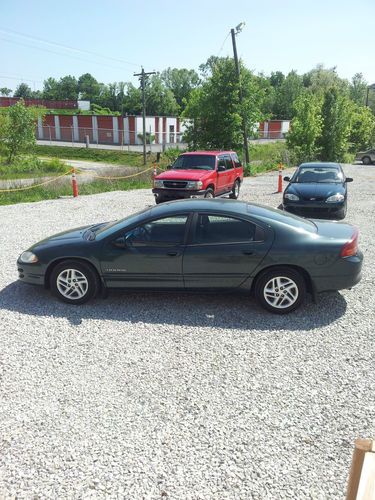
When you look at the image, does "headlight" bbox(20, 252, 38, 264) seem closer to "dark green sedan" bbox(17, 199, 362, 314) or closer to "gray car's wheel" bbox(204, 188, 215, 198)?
"dark green sedan" bbox(17, 199, 362, 314)

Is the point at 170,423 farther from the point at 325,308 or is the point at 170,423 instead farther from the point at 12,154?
the point at 12,154

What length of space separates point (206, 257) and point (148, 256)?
756mm

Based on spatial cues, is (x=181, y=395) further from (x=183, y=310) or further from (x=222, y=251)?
(x=222, y=251)

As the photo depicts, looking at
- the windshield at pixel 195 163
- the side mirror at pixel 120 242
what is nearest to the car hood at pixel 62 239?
the side mirror at pixel 120 242

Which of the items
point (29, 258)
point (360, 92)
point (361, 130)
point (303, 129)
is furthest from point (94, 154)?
point (360, 92)

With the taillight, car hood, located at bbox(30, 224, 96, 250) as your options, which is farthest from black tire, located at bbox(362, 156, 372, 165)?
car hood, located at bbox(30, 224, 96, 250)

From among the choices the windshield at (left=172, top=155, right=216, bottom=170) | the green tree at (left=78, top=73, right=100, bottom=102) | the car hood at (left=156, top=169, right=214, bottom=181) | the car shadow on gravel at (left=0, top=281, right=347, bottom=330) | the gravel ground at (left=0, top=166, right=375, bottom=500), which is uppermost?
the green tree at (left=78, top=73, right=100, bottom=102)

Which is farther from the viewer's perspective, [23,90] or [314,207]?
[23,90]

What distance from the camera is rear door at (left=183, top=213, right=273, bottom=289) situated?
5.31 m

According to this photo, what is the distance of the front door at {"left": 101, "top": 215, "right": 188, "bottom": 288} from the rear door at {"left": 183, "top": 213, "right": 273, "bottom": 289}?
159 mm

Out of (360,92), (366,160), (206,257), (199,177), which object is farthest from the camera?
(360,92)

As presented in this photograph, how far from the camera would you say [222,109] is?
82.8 ft

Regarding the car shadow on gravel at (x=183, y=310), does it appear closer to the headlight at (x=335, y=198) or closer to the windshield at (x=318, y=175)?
the headlight at (x=335, y=198)

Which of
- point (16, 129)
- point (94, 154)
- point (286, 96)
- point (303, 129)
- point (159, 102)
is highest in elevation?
point (286, 96)
